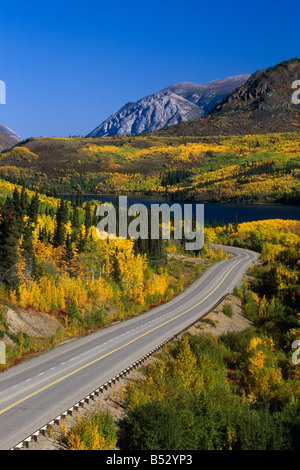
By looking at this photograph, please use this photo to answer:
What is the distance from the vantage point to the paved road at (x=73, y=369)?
1619 centimetres

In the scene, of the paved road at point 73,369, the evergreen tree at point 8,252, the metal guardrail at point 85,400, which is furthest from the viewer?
the evergreen tree at point 8,252

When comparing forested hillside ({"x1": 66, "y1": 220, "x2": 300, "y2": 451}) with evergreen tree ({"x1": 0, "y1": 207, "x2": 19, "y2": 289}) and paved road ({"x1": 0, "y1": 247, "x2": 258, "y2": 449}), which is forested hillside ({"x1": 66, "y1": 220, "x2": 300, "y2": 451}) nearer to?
paved road ({"x1": 0, "y1": 247, "x2": 258, "y2": 449})

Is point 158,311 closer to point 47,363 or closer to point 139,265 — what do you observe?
point 139,265

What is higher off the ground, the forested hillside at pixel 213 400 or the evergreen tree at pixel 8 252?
the evergreen tree at pixel 8 252

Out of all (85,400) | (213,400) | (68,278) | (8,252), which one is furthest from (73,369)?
(68,278)

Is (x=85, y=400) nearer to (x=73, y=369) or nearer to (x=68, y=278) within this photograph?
(x=73, y=369)

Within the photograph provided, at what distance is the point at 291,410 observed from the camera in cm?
1889

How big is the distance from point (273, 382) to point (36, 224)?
37873 mm

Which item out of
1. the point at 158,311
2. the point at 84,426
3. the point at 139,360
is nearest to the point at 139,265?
the point at 158,311

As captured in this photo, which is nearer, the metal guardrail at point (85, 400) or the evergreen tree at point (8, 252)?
the metal guardrail at point (85, 400)

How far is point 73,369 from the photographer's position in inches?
867

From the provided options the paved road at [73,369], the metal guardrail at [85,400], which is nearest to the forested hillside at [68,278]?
the paved road at [73,369]

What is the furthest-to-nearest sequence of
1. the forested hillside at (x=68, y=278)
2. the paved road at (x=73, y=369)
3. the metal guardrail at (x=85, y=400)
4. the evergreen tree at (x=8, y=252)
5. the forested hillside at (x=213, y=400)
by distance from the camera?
the evergreen tree at (x=8, y=252) → the forested hillside at (x=68, y=278) → the paved road at (x=73, y=369) → the forested hillside at (x=213, y=400) → the metal guardrail at (x=85, y=400)

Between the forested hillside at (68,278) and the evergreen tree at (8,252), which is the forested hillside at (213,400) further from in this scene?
the evergreen tree at (8,252)
